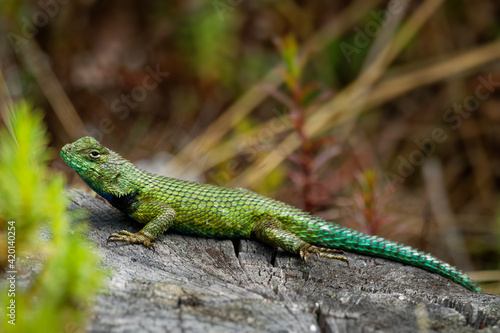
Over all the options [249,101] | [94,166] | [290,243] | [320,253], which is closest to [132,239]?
[94,166]

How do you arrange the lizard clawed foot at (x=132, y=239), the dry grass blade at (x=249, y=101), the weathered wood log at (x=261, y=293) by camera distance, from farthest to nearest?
the dry grass blade at (x=249, y=101) < the lizard clawed foot at (x=132, y=239) < the weathered wood log at (x=261, y=293)

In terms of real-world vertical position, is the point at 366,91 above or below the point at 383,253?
above

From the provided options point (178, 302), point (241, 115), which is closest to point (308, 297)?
point (178, 302)

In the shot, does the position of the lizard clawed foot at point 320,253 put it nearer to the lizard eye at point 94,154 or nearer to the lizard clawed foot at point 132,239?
the lizard clawed foot at point 132,239

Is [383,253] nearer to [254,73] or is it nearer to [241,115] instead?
[241,115]

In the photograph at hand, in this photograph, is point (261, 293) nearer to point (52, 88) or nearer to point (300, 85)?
point (300, 85)

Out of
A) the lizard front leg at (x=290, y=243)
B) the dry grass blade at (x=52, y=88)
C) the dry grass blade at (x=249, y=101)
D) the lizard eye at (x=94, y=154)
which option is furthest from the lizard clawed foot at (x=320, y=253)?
the dry grass blade at (x=52, y=88)
